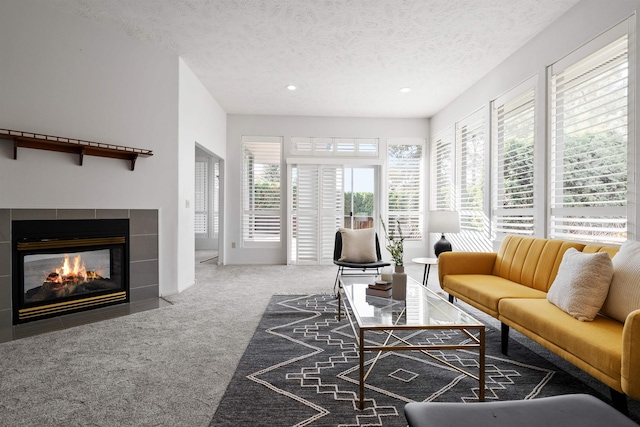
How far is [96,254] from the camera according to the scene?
349 cm

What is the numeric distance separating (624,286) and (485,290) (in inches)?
35.8

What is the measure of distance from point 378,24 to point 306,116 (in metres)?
3.23

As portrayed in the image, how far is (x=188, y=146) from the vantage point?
439 centimetres

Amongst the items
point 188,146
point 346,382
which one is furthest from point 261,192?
point 346,382

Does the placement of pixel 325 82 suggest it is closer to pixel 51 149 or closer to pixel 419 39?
pixel 419 39

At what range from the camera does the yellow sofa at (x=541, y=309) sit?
148 centimetres

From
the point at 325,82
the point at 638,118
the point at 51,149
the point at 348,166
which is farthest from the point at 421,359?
the point at 348,166

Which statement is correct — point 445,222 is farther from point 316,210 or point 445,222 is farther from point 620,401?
point 620,401

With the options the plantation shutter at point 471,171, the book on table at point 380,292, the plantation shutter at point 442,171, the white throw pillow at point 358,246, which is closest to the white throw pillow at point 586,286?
the book on table at point 380,292

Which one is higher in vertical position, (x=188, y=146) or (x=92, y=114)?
(x=92, y=114)

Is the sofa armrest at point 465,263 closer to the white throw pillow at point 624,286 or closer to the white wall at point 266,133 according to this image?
the white throw pillow at point 624,286

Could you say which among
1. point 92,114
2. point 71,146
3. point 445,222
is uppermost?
point 92,114

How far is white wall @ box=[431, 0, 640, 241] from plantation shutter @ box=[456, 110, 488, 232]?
334mm

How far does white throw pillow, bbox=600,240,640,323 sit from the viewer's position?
1.85 m
